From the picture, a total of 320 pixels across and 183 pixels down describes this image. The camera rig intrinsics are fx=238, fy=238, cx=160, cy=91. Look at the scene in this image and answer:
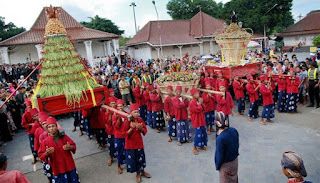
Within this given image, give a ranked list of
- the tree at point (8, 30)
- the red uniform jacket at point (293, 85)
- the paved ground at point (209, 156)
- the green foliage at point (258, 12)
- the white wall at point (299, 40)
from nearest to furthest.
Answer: the paved ground at point (209, 156)
the red uniform jacket at point (293, 85)
the white wall at point (299, 40)
the green foliage at point (258, 12)
the tree at point (8, 30)

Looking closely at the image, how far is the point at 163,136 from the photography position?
26.7ft

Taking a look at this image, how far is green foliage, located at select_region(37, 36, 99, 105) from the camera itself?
4.93m

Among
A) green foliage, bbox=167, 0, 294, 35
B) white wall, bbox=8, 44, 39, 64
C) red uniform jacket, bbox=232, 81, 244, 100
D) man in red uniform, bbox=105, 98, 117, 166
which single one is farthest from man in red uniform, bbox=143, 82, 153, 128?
green foliage, bbox=167, 0, 294, 35

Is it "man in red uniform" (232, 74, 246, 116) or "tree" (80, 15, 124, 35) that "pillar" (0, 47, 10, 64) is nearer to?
"tree" (80, 15, 124, 35)

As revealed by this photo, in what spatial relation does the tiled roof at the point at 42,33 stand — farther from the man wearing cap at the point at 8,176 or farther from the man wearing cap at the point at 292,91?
the man wearing cap at the point at 8,176

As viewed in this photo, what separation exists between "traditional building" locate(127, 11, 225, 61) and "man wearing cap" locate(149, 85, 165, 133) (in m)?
17.0

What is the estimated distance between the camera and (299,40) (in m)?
29.7

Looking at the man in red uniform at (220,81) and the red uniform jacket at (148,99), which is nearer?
the red uniform jacket at (148,99)

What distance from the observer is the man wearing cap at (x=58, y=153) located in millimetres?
4332

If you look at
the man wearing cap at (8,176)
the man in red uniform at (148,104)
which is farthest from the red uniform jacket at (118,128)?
the man in red uniform at (148,104)

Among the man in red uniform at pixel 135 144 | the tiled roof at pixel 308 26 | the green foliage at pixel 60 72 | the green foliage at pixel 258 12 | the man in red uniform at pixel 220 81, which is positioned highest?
the green foliage at pixel 258 12

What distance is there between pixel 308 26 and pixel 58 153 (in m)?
33.0

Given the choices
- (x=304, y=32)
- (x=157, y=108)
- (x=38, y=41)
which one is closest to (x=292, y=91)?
(x=157, y=108)

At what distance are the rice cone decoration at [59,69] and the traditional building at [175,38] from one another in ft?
65.4
